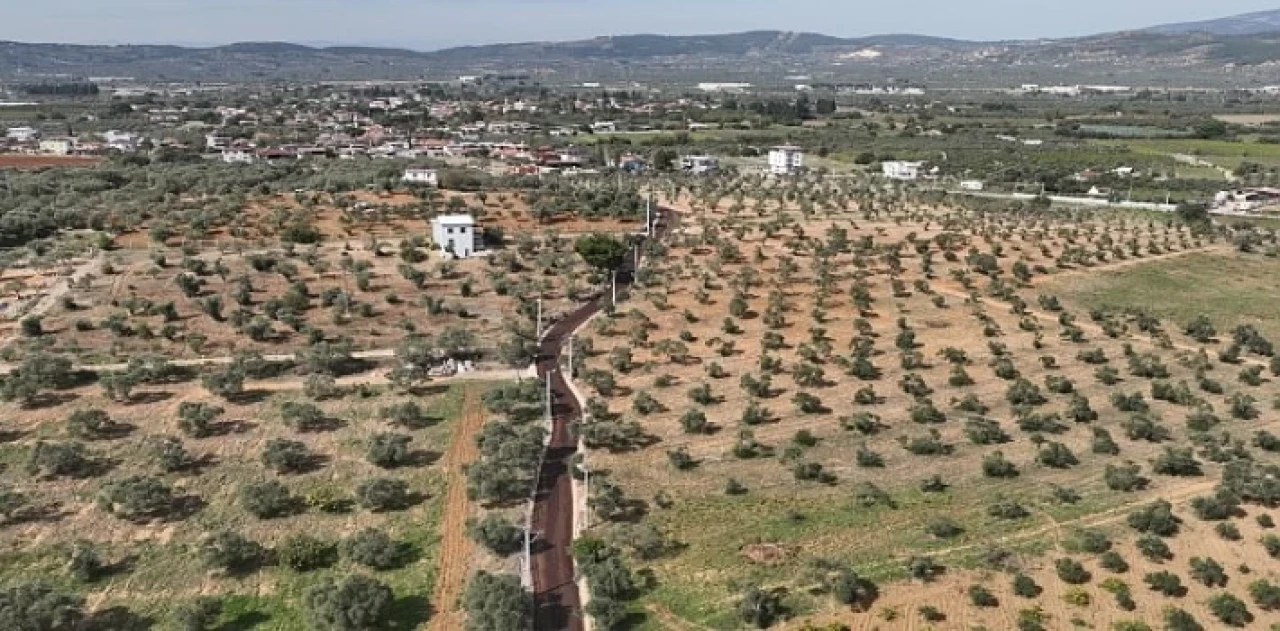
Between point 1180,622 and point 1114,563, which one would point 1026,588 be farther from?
point 1180,622

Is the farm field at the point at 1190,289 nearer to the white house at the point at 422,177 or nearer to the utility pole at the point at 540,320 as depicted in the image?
the utility pole at the point at 540,320

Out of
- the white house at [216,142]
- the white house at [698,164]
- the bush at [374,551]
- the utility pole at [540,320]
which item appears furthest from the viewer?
the white house at [216,142]

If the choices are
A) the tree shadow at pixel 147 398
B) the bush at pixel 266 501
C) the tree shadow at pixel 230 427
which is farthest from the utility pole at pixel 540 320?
the bush at pixel 266 501

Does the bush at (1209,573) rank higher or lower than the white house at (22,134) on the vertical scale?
lower

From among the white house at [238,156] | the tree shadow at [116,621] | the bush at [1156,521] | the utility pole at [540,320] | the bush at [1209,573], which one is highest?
the white house at [238,156]

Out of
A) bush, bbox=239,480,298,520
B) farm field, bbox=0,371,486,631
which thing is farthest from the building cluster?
bush, bbox=239,480,298,520

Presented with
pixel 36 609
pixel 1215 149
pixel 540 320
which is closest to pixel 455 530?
pixel 36 609
